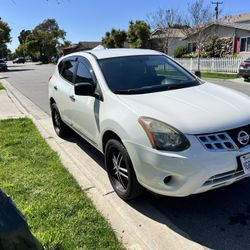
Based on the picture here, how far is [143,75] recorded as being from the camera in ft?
14.4

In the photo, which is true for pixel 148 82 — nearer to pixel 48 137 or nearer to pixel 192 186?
pixel 192 186

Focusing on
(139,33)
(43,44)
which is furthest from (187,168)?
(43,44)

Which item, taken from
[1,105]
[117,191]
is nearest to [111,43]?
[1,105]

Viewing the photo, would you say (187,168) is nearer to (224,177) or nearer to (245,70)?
(224,177)

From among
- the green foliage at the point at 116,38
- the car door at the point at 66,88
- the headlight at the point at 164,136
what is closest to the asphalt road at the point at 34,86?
the car door at the point at 66,88

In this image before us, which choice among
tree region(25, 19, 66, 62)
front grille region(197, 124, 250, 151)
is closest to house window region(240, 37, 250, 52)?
front grille region(197, 124, 250, 151)

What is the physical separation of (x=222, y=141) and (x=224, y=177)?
0.35m

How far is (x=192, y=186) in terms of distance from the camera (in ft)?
10.0

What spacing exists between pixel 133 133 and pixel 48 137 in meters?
3.57

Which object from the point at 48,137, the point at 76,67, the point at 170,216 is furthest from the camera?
the point at 48,137

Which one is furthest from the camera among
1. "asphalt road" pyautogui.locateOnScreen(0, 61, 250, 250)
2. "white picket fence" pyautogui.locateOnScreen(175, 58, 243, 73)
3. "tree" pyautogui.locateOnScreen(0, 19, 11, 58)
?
"tree" pyautogui.locateOnScreen(0, 19, 11, 58)

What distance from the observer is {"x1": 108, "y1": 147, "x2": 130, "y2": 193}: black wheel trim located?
367 cm

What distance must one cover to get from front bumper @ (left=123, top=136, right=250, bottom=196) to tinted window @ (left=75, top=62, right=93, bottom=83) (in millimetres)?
1659

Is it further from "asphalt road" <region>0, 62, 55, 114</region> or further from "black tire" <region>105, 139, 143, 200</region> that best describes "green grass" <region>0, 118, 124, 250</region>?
"asphalt road" <region>0, 62, 55, 114</region>
